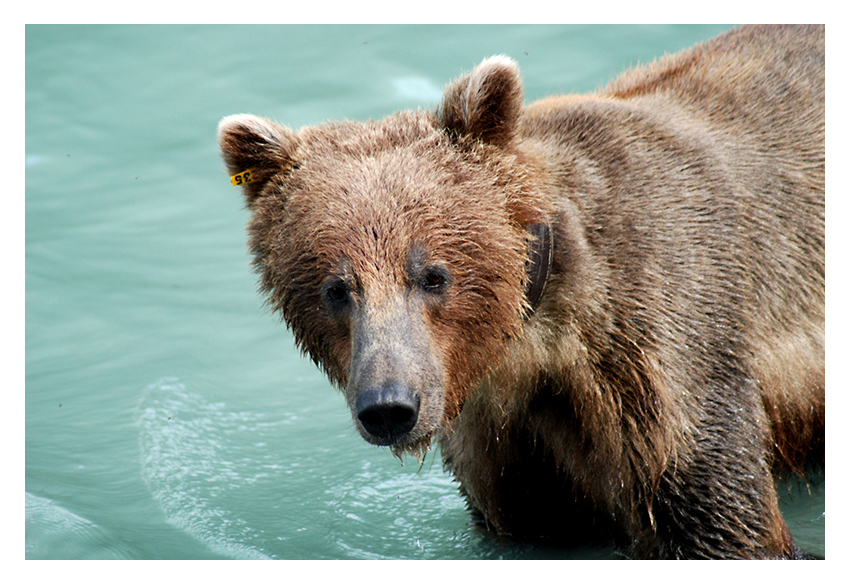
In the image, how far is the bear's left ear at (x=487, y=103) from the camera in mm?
4473

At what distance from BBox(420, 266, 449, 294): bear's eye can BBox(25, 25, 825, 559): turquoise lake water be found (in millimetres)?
2286

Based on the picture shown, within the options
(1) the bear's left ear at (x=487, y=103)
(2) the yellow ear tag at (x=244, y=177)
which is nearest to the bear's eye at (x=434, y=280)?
(1) the bear's left ear at (x=487, y=103)

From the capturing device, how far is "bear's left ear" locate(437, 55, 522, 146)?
4.47 meters

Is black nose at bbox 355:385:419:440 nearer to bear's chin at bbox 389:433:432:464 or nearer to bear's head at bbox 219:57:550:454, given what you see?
bear's head at bbox 219:57:550:454

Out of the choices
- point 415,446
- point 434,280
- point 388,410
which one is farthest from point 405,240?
point 415,446

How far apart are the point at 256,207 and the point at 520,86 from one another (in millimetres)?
1441

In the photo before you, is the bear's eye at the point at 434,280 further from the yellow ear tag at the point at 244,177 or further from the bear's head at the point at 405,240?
the yellow ear tag at the point at 244,177

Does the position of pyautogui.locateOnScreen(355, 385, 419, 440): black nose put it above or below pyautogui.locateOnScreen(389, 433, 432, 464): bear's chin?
above

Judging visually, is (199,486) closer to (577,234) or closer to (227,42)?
(577,234)

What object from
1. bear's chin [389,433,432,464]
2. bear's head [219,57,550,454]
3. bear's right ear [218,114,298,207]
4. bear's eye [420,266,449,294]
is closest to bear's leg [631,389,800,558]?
bear's head [219,57,550,454]

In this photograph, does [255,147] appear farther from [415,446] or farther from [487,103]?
[415,446]

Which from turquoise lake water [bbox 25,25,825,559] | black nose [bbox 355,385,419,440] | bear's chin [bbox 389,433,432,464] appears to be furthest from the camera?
turquoise lake water [bbox 25,25,825,559]

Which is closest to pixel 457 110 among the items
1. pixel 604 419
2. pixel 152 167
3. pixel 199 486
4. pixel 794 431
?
pixel 604 419

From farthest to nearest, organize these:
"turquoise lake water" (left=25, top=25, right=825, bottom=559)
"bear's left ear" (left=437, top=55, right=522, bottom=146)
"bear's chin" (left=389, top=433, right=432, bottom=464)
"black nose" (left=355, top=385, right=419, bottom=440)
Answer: "turquoise lake water" (left=25, top=25, right=825, bottom=559) → "bear's left ear" (left=437, top=55, right=522, bottom=146) → "bear's chin" (left=389, top=433, right=432, bottom=464) → "black nose" (left=355, top=385, right=419, bottom=440)
